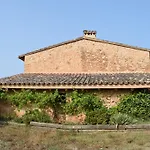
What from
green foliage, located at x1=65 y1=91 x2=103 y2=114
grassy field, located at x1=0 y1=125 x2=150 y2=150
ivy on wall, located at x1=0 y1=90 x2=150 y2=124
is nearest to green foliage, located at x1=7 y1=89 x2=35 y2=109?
ivy on wall, located at x1=0 y1=90 x2=150 y2=124

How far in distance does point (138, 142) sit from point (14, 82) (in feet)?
29.5

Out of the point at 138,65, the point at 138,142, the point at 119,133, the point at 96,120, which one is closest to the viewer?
the point at 138,142

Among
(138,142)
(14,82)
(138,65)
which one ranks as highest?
(138,65)

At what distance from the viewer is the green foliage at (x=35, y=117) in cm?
1659

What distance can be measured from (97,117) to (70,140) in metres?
3.69

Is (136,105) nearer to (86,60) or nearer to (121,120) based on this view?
(121,120)

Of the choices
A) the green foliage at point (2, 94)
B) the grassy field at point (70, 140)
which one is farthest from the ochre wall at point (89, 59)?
the grassy field at point (70, 140)

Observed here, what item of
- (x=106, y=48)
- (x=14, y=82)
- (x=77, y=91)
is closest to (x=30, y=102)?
(x=14, y=82)

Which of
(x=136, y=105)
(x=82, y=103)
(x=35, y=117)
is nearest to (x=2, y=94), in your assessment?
(x=35, y=117)

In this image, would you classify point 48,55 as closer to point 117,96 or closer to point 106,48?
point 106,48

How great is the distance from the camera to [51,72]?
2280 centimetres

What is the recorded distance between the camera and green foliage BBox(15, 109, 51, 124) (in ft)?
54.4

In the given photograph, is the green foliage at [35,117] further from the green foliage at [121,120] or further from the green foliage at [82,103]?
the green foliage at [121,120]

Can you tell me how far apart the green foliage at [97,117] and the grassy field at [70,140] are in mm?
1550
